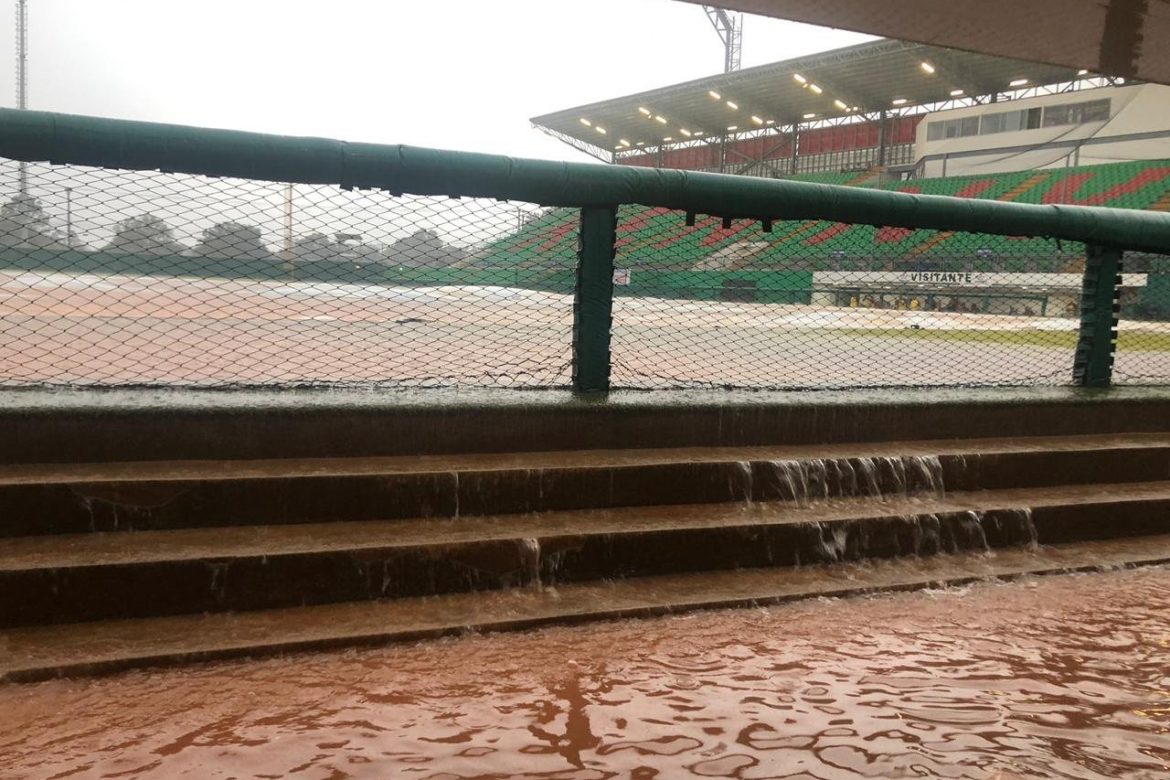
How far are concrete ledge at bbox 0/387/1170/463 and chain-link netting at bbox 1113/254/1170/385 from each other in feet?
4.77

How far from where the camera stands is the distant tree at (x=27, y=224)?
386 centimetres

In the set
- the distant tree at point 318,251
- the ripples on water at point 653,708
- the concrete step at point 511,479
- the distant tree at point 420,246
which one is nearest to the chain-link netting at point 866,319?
the concrete step at point 511,479

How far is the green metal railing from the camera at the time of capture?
2.70 meters

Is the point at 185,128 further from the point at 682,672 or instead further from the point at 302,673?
the point at 682,672

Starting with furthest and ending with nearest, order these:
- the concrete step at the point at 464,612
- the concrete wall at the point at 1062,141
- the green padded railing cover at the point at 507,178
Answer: the concrete wall at the point at 1062,141 < the green padded railing cover at the point at 507,178 < the concrete step at the point at 464,612

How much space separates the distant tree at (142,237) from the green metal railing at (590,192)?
1.70 meters

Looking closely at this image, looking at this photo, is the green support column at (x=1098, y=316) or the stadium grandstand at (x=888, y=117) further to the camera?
the stadium grandstand at (x=888, y=117)

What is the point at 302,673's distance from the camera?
2057 mm

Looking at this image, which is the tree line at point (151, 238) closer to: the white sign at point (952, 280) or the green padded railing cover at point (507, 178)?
the green padded railing cover at point (507, 178)

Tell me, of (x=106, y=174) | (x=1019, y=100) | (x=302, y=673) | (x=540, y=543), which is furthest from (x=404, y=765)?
(x=1019, y=100)

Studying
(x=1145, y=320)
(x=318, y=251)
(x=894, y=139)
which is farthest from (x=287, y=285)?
(x=894, y=139)

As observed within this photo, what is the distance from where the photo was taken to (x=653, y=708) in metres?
1.92

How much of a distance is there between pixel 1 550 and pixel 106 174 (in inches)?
63.9

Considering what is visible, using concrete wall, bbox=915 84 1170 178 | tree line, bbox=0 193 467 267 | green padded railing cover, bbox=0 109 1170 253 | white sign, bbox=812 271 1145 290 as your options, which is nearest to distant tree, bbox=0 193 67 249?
tree line, bbox=0 193 467 267
